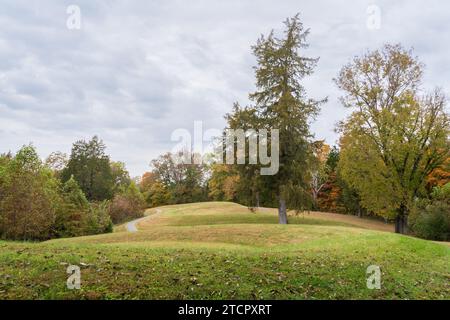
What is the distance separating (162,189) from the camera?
7525cm

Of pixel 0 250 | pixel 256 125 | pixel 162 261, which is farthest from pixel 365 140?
pixel 0 250

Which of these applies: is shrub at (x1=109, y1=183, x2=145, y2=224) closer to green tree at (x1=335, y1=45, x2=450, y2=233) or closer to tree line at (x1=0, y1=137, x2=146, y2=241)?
tree line at (x1=0, y1=137, x2=146, y2=241)

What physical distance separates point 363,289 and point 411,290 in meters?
1.44

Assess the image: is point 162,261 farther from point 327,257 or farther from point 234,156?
point 234,156

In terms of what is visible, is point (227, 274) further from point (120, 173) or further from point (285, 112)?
point (120, 173)

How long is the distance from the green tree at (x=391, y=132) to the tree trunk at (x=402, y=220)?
0.21 meters

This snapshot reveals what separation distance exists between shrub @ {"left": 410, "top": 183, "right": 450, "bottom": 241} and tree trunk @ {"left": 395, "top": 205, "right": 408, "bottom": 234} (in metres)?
0.84

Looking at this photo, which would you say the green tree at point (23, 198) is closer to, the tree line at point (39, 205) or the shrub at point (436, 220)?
the tree line at point (39, 205)

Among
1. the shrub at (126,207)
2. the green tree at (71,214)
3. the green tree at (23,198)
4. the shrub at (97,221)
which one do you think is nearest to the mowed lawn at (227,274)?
the green tree at (23,198)

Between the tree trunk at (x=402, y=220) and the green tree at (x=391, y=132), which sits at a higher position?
the green tree at (x=391, y=132)

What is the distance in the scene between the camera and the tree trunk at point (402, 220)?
104 ft

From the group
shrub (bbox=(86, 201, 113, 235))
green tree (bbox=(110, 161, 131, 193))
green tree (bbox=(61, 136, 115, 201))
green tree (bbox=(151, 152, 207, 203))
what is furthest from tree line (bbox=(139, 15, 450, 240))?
green tree (bbox=(110, 161, 131, 193))

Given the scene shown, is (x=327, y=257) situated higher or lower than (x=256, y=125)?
lower

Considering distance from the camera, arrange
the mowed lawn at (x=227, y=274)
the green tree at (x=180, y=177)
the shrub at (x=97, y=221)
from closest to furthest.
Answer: the mowed lawn at (x=227, y=274) → the shrub at (x=97, y=221) → the green tree at (x=180, y=177)
